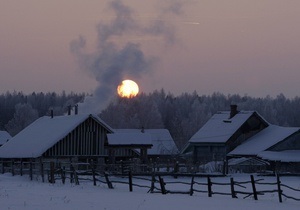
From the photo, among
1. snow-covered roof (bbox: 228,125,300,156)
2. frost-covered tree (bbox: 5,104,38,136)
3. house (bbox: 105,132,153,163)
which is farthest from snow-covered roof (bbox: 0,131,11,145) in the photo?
frost-covered tree (bbox: 5,104,38,136)

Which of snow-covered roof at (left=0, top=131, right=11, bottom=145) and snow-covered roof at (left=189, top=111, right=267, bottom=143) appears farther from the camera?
snow-covered roof at (left=0, top=131, right=11, bottom=145)

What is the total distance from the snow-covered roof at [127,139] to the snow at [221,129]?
49.5 ft

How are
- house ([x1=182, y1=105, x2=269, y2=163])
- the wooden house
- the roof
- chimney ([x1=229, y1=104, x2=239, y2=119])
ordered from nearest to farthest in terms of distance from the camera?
the wooden house < the roof < house ([x1=182, y1=105, x2=269, y2=163]) < chimney ([x1=229, y1=104, x2=239, y2=119])

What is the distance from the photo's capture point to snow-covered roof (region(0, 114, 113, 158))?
6220 centimetres

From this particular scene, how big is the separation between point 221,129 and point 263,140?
6.05 m

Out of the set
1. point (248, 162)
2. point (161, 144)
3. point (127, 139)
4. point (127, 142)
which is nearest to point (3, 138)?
point (161, 144)

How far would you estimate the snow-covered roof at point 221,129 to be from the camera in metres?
77.3

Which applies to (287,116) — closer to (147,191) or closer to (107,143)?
(107,143)

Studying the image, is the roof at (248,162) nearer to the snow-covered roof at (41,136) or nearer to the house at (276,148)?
the house at (276,148)

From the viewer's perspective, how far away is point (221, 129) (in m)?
79.4

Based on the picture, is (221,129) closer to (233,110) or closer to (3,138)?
(233,110)

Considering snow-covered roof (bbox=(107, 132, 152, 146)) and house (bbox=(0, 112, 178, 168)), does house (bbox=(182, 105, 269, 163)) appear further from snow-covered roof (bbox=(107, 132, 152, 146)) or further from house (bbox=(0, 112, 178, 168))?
snow-covered roof (bbox=(107, 132, 152, 146))

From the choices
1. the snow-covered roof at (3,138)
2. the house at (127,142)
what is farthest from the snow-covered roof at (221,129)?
the snow-covered roof at (3,138)

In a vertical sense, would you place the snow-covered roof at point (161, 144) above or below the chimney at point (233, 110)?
below
